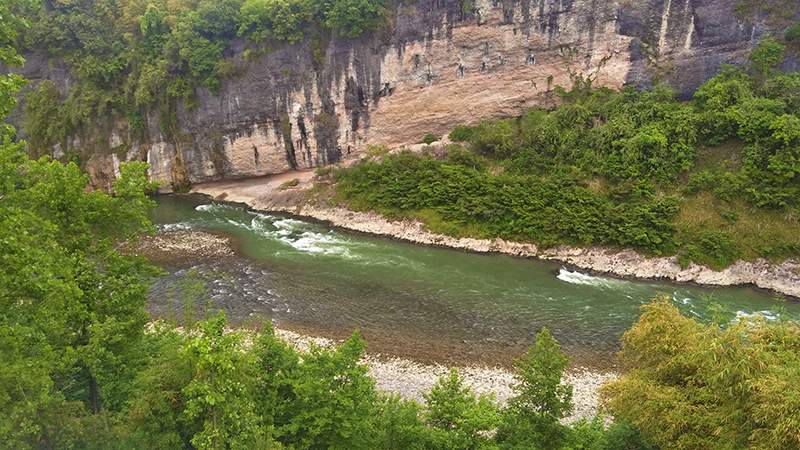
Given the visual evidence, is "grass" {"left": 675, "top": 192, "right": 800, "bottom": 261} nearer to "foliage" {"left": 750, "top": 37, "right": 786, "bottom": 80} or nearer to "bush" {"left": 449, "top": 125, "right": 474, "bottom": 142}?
"foliage" {"left": 750, "top": 37, "right": 786, "bottom": 80}

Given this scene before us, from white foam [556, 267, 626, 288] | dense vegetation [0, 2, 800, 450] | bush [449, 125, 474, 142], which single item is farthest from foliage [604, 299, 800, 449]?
bush [449, 125, 474, 142]

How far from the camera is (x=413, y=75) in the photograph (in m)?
39.7

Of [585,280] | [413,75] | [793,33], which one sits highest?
[793,33]

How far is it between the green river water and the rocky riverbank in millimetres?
753

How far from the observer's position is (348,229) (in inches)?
1430

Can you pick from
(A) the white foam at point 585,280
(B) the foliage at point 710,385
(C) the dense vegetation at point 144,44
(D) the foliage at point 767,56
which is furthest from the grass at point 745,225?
(C) the dense vegetation at point 144,44

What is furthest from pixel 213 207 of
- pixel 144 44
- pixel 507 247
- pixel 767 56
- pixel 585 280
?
pixel 767 56

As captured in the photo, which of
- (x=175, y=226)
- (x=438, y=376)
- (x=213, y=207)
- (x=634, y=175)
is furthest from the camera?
(x=213, y=207)

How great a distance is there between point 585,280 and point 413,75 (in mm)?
19958

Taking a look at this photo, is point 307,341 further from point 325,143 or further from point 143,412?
point 325,143

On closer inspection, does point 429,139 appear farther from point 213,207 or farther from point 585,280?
A: point 213,207

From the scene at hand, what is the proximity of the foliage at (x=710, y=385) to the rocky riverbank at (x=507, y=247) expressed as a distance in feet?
56.0

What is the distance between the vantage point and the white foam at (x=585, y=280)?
27.9 metres

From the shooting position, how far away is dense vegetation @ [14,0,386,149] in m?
40.0
